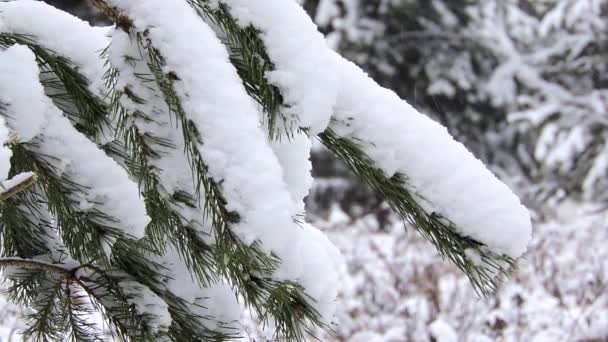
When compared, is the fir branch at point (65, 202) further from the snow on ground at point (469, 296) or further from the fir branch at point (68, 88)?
the snow on ground at point (469, 296)

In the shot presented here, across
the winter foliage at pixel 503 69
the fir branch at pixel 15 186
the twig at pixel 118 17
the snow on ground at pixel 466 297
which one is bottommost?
the fir branch at pixel 15 186

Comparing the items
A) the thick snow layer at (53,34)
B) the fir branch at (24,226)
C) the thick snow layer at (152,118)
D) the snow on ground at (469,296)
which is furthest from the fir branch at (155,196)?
the snow on ground at (469,296)

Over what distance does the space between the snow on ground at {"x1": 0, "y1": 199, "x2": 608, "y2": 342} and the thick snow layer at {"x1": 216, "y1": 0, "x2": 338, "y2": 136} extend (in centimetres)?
152

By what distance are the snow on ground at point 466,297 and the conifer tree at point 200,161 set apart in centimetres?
114

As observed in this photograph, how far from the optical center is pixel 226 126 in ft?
2.91

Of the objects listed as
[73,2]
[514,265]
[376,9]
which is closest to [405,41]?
[376,9]

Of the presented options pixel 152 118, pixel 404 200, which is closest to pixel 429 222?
pixel 404 200

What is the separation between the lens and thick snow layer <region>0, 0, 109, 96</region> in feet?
3.75

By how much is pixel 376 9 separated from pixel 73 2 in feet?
13.2

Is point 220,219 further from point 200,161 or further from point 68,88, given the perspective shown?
point 68,88

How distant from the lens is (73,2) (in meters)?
7.88

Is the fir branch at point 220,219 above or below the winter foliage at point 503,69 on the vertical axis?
below

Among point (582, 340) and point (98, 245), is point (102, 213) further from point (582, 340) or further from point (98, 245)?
point (582, 340)

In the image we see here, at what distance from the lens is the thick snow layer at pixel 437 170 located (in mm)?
978
